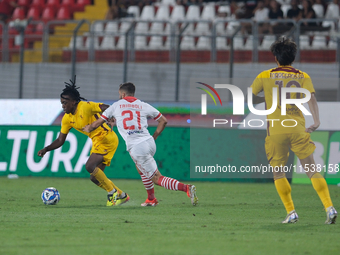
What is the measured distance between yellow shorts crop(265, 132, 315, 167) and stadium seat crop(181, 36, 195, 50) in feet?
32.5

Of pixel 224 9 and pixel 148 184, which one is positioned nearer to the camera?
pixel 148 184

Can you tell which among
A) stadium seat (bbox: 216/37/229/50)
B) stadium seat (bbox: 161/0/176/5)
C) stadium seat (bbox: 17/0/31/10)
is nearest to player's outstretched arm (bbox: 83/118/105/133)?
stadium seat (bbox: 216/37/229/50)

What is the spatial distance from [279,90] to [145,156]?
2.80m

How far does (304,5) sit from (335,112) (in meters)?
4.55

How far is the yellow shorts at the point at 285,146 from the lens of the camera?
6.71 metres

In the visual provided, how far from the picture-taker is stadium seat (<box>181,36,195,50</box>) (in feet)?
53.8

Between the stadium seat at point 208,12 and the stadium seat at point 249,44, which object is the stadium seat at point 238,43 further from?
the stadium seat at point 208,12

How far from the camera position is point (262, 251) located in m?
5.24

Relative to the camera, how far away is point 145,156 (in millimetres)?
8773

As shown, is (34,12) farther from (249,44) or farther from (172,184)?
(172,184)

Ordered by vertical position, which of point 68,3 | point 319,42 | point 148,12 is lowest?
point 319,42

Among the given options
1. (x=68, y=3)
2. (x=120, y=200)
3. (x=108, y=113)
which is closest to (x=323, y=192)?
(x=108, y=113)

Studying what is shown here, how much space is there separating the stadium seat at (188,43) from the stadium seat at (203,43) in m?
0.15

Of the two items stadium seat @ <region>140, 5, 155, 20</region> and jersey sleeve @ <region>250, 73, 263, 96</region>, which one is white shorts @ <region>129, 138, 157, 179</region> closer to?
jersey sleeve @ <region>250, 73, 263, 96</region>
